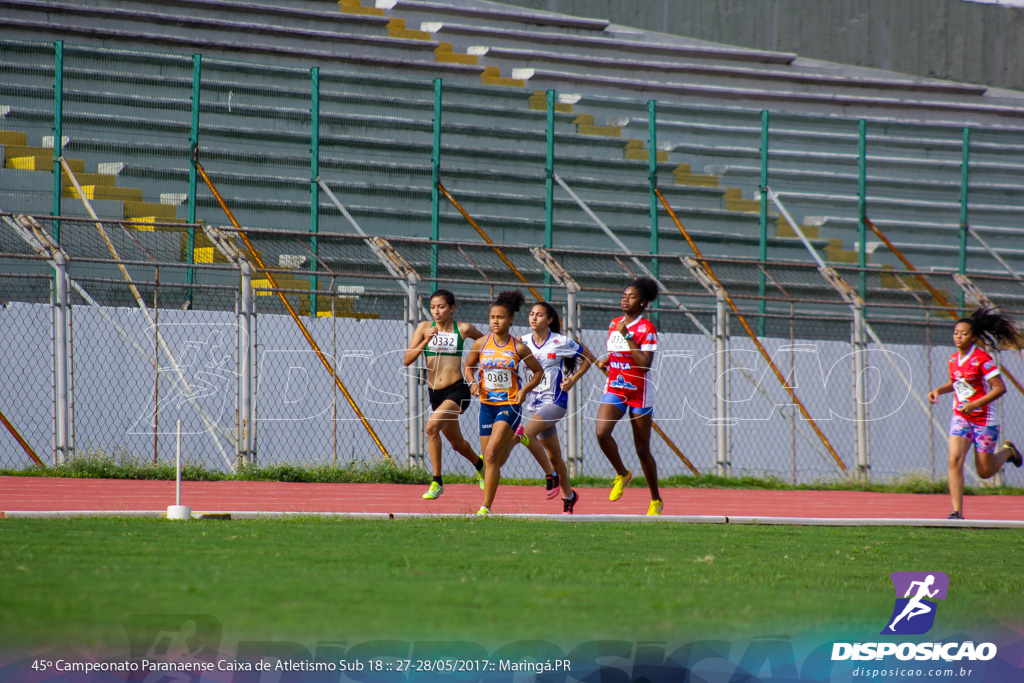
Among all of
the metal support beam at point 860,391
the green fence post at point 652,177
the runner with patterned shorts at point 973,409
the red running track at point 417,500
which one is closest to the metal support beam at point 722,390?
the red running track at point 417,500

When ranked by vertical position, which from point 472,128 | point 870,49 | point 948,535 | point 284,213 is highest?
point 870,49

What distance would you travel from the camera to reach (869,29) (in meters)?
27.6

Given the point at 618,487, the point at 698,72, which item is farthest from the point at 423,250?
the point at 698,72

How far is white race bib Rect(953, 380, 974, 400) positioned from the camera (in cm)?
1002

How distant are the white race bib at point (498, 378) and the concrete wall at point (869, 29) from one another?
1995 cm

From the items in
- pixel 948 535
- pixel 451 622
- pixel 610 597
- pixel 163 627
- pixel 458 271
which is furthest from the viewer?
pixel 458 271

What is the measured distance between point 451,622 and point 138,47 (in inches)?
718

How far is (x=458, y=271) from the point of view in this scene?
54.1ft

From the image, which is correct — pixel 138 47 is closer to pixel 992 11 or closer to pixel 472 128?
pixel 472 128

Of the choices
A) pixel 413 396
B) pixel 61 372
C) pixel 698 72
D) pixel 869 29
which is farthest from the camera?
pixel 869 29

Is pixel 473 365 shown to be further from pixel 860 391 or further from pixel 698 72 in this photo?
pixel 698 72

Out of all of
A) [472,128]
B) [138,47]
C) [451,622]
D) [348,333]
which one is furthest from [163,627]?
[138,47]

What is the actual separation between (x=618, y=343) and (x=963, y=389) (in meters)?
3.28

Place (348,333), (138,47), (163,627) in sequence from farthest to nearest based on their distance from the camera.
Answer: (138,47) < (348,333) < (163,627)
